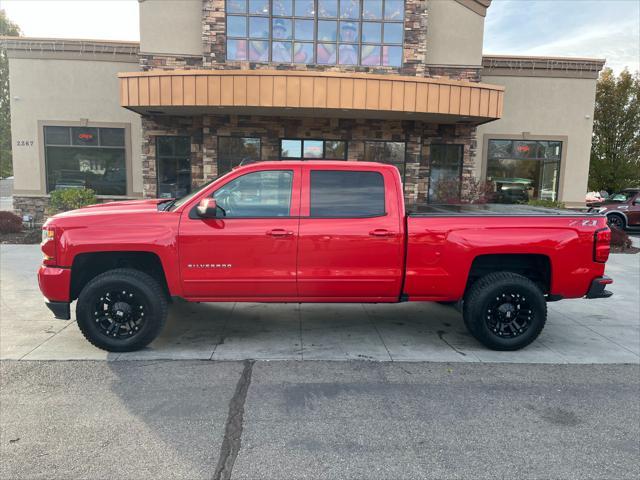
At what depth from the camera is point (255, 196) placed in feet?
16.8

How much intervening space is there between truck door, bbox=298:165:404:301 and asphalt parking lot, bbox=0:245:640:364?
0.70 m

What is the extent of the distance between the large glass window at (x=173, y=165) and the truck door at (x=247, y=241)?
10957mm

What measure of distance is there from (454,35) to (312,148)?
5728 millimetres

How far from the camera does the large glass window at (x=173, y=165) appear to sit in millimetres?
15344

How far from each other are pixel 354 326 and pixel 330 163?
217 cm

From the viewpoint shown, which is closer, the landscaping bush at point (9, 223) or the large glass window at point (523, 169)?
the landscaping bush at point (9, 223)

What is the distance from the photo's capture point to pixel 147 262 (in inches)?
208

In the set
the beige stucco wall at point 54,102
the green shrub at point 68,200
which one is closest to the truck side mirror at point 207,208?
the green shrub at point 68,200

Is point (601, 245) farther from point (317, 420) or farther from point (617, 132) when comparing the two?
point (617, 132)

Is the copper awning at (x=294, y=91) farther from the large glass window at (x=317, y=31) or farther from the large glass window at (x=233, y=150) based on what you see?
the large glass window at (x=317, y=31)

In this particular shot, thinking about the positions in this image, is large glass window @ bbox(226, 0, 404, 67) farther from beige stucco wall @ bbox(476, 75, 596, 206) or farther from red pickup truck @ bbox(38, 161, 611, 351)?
red pickup truck @ bbox(38, 161, 611, 351)

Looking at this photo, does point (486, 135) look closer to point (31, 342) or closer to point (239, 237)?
point (239, 237)

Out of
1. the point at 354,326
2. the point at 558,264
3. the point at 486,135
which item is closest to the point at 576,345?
the point at 558,264

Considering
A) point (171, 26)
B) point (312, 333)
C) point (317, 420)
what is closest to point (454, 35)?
point (171, 26)
